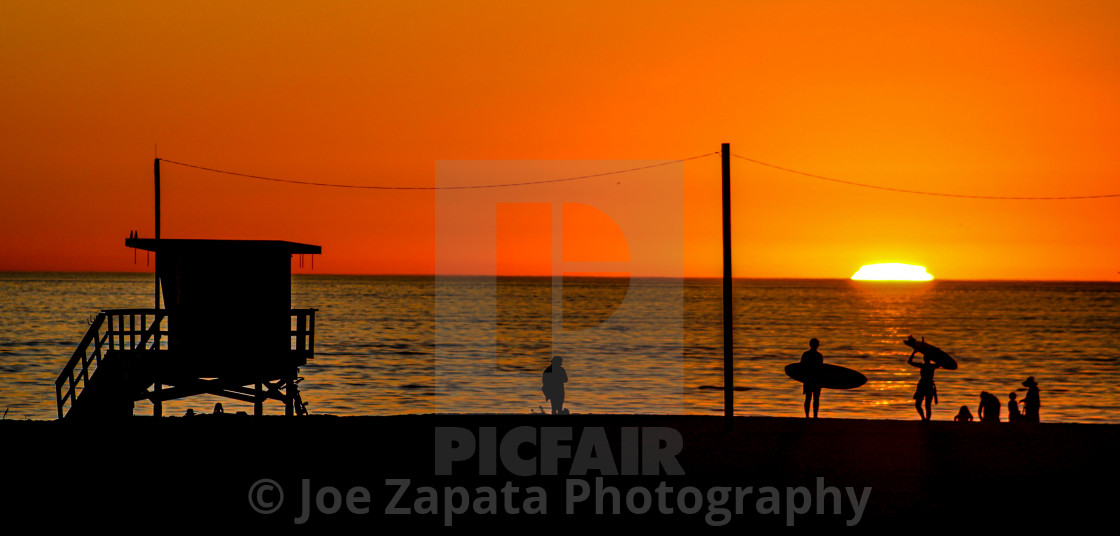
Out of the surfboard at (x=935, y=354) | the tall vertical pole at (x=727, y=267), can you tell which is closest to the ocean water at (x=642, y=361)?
the surfboard at (x=935, y=354)

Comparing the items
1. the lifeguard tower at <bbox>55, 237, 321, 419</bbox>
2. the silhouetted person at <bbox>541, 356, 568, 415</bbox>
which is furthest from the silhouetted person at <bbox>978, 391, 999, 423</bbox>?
the lifeguard tower at <bbox>55, 237, 321, 419</bbox>

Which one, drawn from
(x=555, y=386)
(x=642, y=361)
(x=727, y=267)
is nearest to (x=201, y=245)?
(x=555, y=386)

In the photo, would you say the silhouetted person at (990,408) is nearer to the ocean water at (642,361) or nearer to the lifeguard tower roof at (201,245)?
the ocean water at (642,361)

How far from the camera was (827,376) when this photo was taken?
63.0 ft

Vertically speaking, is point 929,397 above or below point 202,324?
below

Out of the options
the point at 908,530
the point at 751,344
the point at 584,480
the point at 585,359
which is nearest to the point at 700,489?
the point at 584,480

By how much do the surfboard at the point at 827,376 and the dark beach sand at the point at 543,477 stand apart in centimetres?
91

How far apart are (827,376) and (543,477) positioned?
7.58 meters

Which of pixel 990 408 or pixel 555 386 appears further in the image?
pixel 990 408

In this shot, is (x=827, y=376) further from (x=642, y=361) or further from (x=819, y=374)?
(x=642, y=361)

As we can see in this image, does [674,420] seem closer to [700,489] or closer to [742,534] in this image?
[700,489]

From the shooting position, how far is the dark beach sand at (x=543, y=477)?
12102mm

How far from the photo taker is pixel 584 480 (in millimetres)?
14305

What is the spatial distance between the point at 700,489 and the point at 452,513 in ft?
12.3
